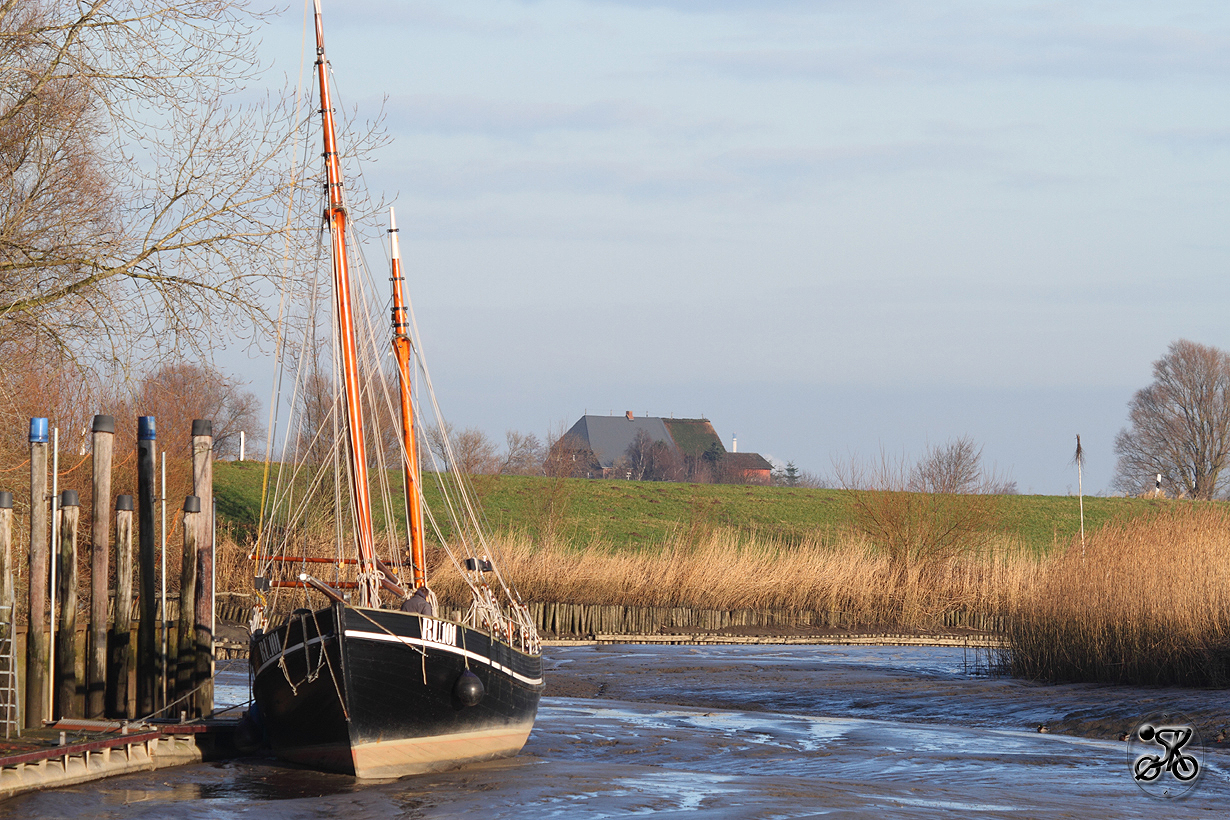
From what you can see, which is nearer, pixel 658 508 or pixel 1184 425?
pixel 658 508

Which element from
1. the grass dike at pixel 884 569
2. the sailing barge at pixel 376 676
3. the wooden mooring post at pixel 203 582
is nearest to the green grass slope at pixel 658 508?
the grass dike at pixel 884 569

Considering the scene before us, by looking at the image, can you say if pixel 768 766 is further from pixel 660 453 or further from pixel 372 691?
pixel 660 453

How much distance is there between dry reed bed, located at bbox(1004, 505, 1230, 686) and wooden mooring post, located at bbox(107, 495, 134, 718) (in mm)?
12572

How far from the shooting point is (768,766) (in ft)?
43.9

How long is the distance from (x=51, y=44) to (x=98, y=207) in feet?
6.63

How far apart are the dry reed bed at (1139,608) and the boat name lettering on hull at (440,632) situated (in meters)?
9.75

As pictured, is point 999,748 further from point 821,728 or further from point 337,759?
point 337,759

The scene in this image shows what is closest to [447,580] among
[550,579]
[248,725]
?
[550,579]

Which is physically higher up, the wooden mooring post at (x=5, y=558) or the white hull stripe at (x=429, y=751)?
the wooden mooring post at (x=5, y=558)

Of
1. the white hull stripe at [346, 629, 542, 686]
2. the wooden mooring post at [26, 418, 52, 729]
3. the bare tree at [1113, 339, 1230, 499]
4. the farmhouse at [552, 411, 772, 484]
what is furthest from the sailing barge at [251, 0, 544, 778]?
the farmhouse at [552, 411, 772, 484]

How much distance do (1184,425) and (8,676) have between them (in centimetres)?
6737

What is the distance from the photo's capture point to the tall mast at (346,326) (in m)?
14.1

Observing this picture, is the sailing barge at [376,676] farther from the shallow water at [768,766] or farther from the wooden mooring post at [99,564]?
the wooden mooring post at [99,564]

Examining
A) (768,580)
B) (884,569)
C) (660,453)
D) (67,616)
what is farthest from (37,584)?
(660,453)
